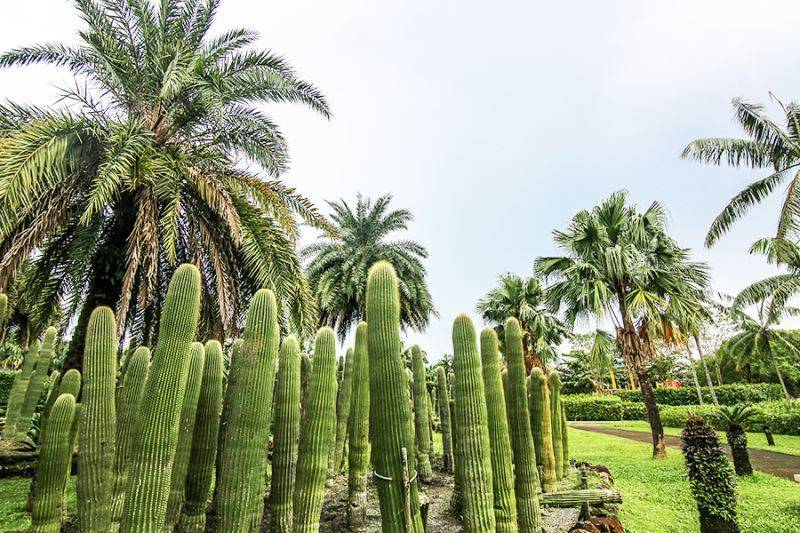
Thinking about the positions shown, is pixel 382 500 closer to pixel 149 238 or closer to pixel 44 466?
pixel 44 466

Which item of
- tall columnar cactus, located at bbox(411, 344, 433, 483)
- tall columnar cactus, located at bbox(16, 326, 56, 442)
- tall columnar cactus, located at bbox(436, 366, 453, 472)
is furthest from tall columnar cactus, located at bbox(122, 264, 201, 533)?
tall columnar cactus, located at bbox(436, 366, 453, 472)

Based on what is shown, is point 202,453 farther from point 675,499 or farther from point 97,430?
point 675,499

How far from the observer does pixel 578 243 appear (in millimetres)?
15336

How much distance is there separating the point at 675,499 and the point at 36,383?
14195 mm

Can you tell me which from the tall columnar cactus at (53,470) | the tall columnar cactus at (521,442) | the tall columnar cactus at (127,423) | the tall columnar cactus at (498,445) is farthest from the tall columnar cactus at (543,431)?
the tall columnar cactus at (53,470)

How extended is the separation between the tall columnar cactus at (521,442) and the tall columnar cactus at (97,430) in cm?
513

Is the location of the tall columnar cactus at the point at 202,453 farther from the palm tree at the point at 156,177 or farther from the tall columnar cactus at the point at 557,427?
the tall columnar cactus at the point at 557,427

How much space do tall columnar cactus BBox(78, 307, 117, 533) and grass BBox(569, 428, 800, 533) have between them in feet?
24.5

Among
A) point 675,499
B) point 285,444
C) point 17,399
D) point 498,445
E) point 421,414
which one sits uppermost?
point 17,399

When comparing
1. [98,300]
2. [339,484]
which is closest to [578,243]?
[339,484]

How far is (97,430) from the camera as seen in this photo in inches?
189

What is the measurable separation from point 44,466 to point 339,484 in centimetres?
584

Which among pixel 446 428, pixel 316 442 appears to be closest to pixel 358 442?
pixel 316 442

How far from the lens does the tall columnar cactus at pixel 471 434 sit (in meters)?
4.85
